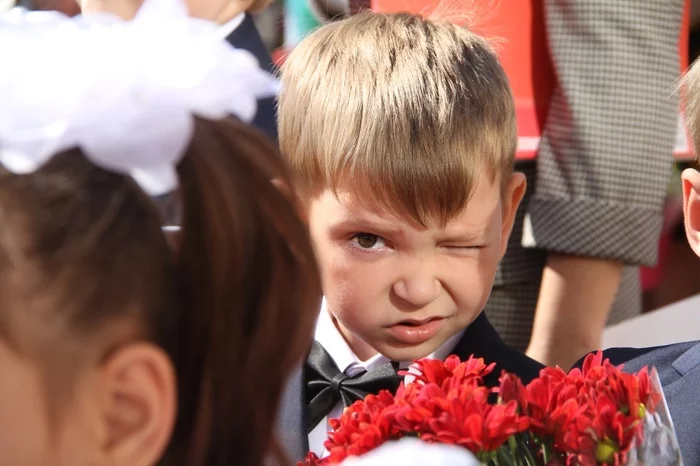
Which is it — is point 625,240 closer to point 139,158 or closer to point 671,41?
point 671,41

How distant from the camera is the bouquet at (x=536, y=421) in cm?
115

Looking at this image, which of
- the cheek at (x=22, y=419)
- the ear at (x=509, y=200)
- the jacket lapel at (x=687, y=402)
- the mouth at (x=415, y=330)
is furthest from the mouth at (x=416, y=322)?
the cheek at (x=22, y=419)

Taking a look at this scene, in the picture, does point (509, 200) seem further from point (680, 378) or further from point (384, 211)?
point (680, 378)

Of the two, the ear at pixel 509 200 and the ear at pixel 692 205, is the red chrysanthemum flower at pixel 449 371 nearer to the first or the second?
the ear at pixel 509 200

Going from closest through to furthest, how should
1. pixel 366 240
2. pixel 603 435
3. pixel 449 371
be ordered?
pixel 603 435, pixel 449 371, pixel 366 240

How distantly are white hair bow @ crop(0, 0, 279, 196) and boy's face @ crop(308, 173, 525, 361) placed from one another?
2.31ft

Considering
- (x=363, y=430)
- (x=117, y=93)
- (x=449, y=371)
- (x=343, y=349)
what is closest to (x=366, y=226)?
(x=343, y=349)

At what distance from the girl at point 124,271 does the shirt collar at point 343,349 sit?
0.79m

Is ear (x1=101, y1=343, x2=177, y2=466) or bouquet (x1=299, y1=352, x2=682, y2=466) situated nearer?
ear (x1=101, y1=343, x2=177, y2=466)

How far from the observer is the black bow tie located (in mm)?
1783

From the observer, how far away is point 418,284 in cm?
171

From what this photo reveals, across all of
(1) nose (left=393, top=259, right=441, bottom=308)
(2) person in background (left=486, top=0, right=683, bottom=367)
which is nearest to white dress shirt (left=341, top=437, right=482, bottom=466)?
(1) nose (left=393, top=259, right=441, bottom=308)

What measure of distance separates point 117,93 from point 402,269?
2.65 ft

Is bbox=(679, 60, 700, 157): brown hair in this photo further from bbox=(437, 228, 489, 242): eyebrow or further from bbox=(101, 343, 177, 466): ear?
bbox=(101, 343, 177, 466): ear
